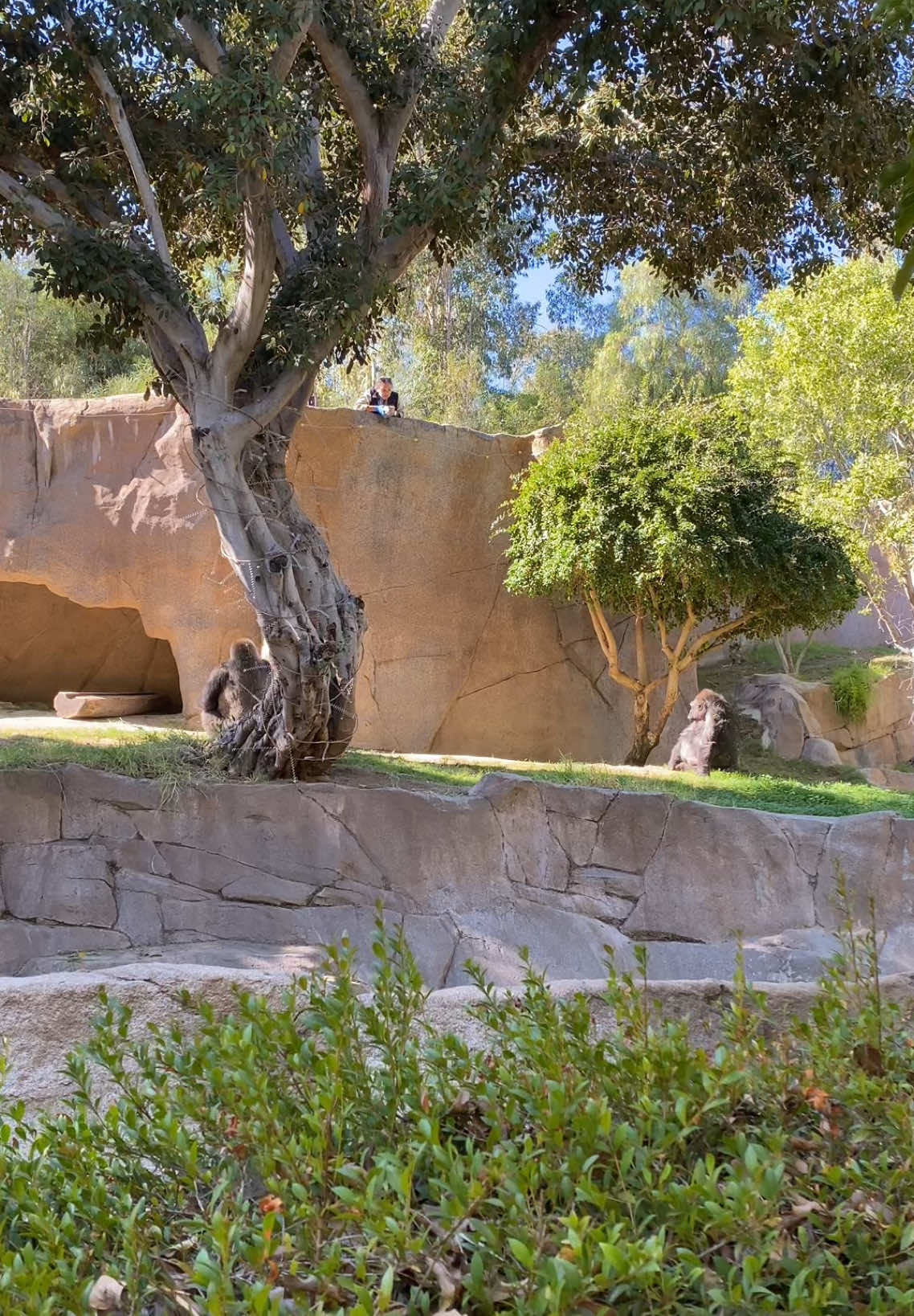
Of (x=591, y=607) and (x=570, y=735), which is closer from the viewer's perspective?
(x=591, y=607)

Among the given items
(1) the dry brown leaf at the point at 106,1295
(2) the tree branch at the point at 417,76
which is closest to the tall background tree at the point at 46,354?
(2) the tree branch at the point at 417,76

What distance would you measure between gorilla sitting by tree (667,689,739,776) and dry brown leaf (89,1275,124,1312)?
9410 millimetres

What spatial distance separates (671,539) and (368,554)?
12.5 ft

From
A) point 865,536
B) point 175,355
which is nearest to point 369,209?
point 175,355

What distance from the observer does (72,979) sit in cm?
365

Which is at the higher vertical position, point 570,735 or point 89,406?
point 89,406

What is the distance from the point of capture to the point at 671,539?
11453mm

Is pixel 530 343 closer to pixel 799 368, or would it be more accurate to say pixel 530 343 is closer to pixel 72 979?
pixel 799 368

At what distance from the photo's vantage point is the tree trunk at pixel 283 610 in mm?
8352

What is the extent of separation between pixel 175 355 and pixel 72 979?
5.91 m

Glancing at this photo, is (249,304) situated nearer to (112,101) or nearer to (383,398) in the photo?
(112,101)

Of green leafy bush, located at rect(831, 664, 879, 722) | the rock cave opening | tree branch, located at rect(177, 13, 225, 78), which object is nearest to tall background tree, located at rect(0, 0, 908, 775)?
tree branch, located at rect(177, 13, 225, 78)

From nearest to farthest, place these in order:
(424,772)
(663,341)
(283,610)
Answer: (283,610) → (424,772) → (663,341)

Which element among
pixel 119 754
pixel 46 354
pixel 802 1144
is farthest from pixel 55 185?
pixel 46 354
